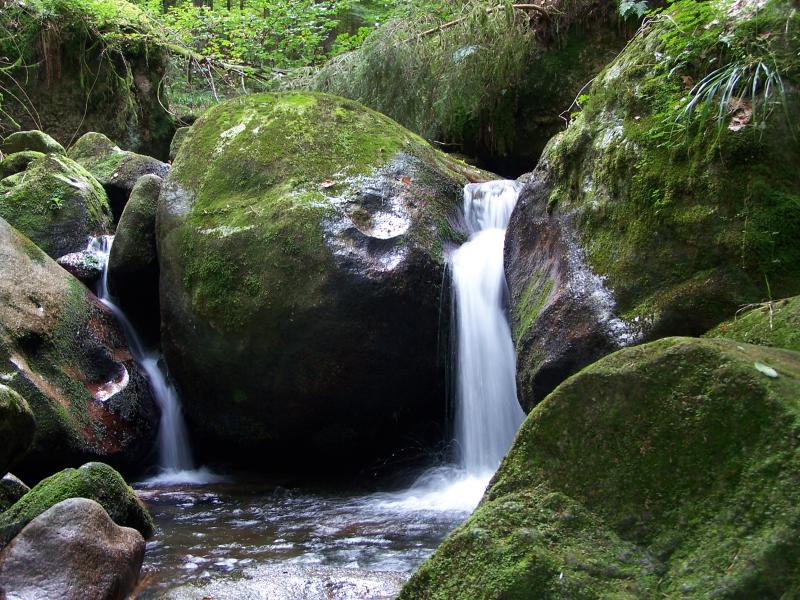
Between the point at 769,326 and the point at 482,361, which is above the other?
the point at 769,326

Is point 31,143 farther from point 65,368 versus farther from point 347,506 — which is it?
point 347,506

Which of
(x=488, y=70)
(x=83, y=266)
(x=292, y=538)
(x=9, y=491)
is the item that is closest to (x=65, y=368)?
(x=83, y=266)

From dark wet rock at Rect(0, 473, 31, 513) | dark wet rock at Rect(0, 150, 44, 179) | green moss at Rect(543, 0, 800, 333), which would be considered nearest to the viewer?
green moss at Rect(543, 0, 800, 333)

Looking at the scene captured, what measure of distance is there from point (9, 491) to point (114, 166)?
5669 mm

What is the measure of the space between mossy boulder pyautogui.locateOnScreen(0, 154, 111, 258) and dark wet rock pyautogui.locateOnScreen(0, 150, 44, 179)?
52cm

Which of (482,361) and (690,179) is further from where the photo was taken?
(482,361)

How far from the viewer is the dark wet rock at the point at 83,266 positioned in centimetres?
746

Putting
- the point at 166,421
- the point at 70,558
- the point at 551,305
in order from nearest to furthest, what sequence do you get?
1. the point at 70,558
2. the point at 551,305
3. the point at 166,421

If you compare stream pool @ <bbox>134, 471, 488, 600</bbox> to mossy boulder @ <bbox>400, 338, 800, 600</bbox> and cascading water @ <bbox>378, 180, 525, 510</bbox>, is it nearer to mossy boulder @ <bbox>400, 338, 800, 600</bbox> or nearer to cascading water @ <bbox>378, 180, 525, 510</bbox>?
cascading water @ <bbox>378, 180, 525, 510</bbox>

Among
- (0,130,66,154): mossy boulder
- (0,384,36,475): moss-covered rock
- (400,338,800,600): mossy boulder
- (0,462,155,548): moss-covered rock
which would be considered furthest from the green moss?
(0,130,66,154): mossy boulder

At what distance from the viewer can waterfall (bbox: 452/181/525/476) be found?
569 centimetres

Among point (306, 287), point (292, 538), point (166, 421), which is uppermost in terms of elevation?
point (306, 287)

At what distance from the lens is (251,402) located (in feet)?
20.5

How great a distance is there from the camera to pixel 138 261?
23.4 ft
